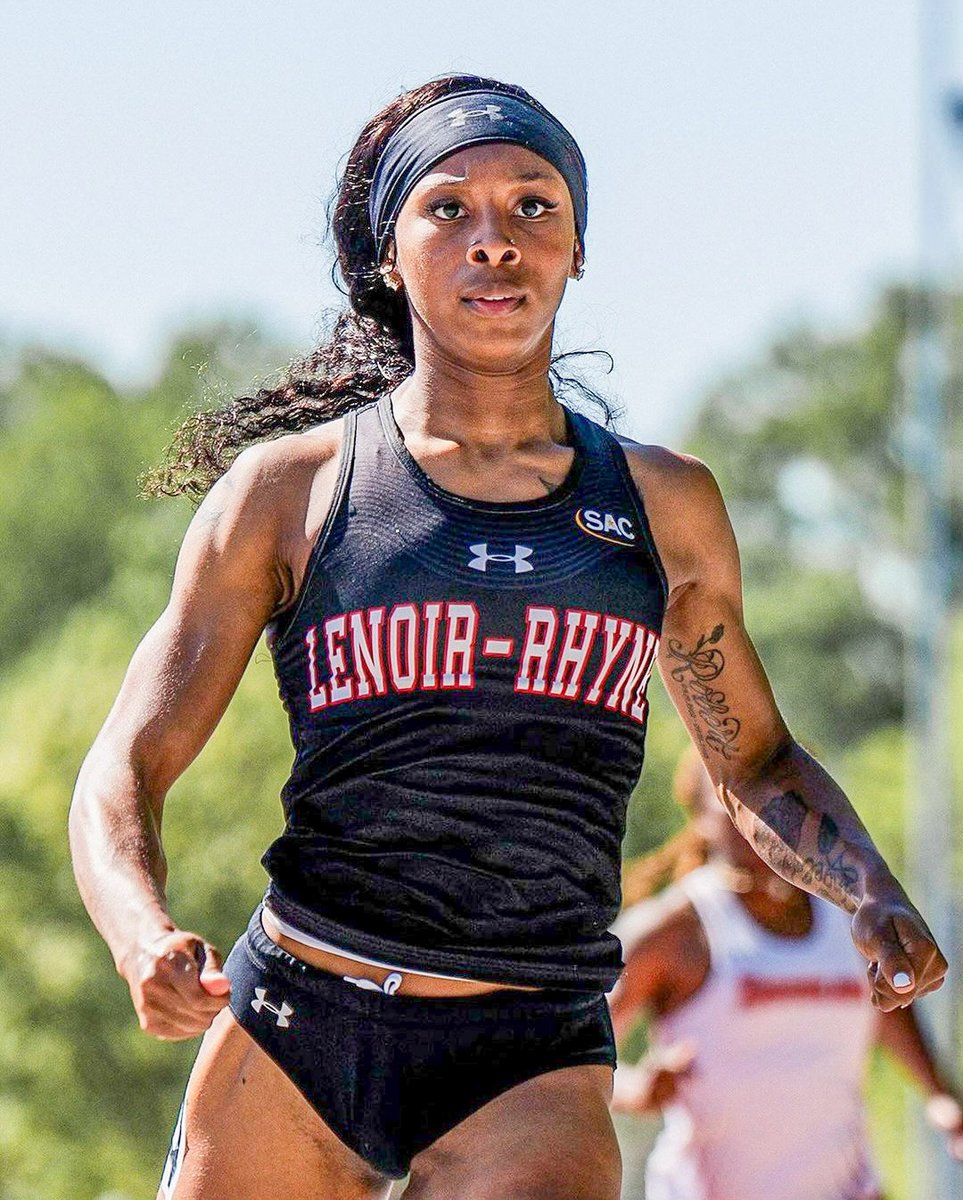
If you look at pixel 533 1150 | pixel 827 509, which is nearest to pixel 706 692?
pixel 533 1150

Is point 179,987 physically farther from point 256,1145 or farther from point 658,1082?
point 658,1082

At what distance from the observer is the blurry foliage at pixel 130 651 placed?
84.4 ft

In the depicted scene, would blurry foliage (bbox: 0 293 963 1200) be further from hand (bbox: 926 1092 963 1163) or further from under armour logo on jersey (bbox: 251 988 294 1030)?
hand (bbox: 926 1092 963 1163)

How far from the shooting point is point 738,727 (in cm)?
426

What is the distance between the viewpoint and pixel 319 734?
12.5ft

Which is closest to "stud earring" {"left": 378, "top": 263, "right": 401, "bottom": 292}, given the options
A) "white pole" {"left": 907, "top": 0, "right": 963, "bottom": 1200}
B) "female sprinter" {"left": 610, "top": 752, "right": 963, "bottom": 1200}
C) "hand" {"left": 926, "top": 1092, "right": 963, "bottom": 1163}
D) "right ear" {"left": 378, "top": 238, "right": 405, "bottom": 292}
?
"right ear" {"left": 378, "top": 238, "right": 405, "bottom": 292}

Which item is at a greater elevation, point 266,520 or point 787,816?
point 266,520

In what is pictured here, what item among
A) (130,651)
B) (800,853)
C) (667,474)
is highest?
(130,651)

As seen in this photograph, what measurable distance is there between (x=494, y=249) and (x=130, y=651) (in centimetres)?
2980

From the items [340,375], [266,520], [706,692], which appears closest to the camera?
[266,520]

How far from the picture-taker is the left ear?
4219 mm

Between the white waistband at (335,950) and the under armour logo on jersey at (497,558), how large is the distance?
662 mm

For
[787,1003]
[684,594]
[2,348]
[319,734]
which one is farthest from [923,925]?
[2,348]

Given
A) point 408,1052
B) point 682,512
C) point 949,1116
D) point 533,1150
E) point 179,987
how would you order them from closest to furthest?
point 179,987 < point 533,1150 < point 408,1052 < point 682,512 < point 949,1116
